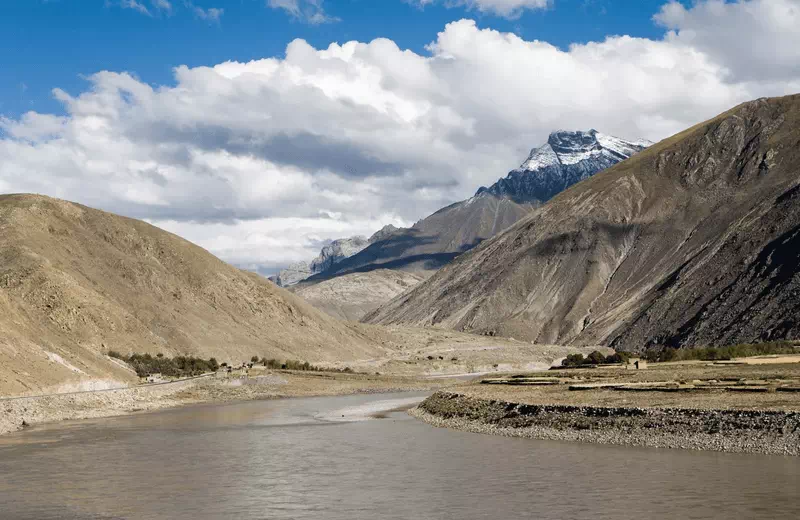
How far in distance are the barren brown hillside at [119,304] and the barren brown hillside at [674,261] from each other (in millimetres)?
43853

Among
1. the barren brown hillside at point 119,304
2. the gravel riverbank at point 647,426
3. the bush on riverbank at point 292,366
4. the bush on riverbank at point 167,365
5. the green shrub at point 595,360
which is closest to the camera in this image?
the gravel riverbank at point 647,426

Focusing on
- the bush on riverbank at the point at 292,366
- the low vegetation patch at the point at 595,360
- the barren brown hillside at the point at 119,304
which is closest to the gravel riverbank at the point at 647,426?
the barren brown hillside at the point at 119,304

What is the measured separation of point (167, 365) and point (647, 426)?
6841 centimetres

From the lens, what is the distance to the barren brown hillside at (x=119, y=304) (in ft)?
237

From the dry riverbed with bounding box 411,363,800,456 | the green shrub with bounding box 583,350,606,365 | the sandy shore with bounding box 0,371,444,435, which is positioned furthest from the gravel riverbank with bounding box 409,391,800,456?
the green shrub with bounding box 583,350,606,365

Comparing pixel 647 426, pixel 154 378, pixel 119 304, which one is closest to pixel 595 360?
pixel 154 378

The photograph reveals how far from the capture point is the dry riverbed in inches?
1351

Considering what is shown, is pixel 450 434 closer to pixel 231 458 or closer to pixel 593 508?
pixel 231 458

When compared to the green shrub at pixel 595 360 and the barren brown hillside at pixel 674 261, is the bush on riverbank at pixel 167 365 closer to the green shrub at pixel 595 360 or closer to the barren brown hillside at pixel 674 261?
the green shrub at pixel 595 360

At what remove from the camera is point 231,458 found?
3881 cm

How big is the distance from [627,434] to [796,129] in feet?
547

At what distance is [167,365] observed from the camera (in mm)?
95312

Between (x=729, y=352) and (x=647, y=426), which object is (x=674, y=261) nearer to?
(x=729, y=352)

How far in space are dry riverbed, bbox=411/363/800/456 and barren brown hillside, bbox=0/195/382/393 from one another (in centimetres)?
3243
